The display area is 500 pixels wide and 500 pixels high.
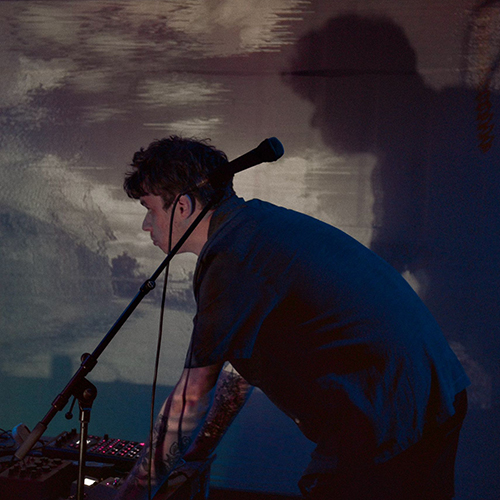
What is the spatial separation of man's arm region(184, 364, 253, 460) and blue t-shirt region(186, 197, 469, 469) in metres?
0.37

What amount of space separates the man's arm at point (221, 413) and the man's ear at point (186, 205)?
0.52 m

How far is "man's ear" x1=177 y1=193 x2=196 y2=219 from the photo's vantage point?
4.54 ft

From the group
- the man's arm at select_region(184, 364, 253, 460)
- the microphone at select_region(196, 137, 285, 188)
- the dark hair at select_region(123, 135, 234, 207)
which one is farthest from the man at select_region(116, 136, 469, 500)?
the man's arm at select_region(184, 364, 253, 460)

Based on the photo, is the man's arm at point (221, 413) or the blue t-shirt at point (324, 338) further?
the man's arm at point (221, 413)

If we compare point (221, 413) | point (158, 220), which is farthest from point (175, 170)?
point (221, 413)

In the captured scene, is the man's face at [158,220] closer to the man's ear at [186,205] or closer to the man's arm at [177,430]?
the man's ear at [186,205]

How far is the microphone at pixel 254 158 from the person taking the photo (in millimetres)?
1152

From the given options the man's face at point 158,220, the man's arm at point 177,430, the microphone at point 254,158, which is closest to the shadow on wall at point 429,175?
the man's face at point 158,220

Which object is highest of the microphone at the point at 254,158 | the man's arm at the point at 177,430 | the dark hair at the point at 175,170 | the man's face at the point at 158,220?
the microphone at the point at 254,158

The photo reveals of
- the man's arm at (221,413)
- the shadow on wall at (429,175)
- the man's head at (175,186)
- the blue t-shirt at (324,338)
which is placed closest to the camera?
the blue t-shirt at (324,338)

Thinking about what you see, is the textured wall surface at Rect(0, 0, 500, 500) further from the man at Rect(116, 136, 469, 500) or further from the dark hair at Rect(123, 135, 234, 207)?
the man at Rect(116, 136, 469, 500)

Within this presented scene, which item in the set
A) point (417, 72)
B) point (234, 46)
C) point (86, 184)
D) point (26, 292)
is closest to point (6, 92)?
point (86, 184)

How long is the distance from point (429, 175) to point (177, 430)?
6.80 feet

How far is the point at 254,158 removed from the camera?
1.17 meters
